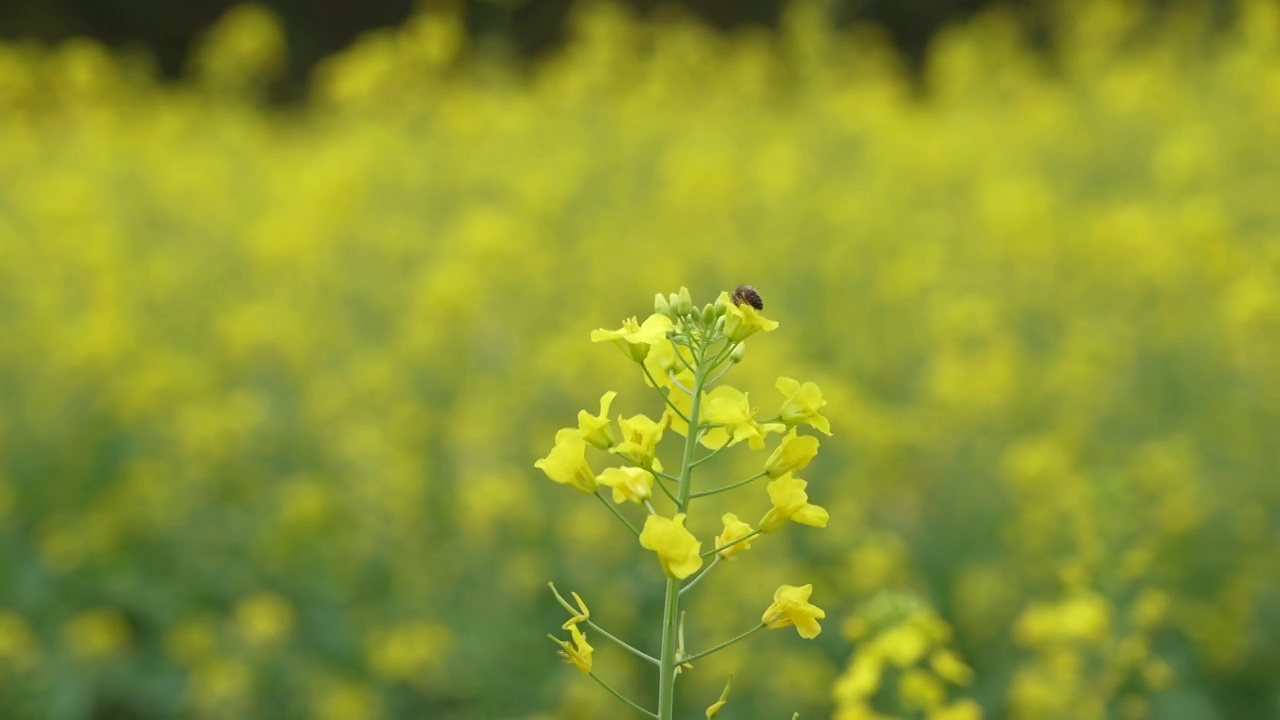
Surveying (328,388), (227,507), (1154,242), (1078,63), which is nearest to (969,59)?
(1078,63)

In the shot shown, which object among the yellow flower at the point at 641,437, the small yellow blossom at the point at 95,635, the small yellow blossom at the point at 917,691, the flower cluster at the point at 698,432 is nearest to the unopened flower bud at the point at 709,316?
the flower cluster at the point at 698,432

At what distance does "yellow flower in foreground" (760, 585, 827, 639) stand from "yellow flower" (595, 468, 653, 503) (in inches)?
6.5

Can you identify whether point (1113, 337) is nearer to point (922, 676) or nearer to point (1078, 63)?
point (922, 676)

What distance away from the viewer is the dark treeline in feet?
46.8

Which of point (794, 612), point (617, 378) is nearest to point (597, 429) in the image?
point (794, 612)

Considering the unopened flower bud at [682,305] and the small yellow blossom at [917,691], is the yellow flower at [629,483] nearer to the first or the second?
the unopened flower bud at [682,305]

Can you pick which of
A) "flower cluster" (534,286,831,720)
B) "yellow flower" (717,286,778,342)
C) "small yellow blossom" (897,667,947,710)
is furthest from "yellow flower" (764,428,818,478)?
"small yellow blossom" (897,667,947,710)

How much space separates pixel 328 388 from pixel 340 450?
52 centimetres

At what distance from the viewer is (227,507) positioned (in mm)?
4391

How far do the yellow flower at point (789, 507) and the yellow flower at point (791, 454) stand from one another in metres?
0.01

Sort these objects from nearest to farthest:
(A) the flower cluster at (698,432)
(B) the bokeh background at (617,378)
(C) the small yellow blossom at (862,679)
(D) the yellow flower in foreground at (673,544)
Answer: (D) the yellow flower in foreground at (673,544)
(A) the flower cluster at (698,432)
(C) the small yellow blossom at (862,679)
(B) the bokeh background at (617,378)

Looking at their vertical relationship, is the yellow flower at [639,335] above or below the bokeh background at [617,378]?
below

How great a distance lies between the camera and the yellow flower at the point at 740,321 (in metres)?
1.28

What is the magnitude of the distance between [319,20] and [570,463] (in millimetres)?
14254
